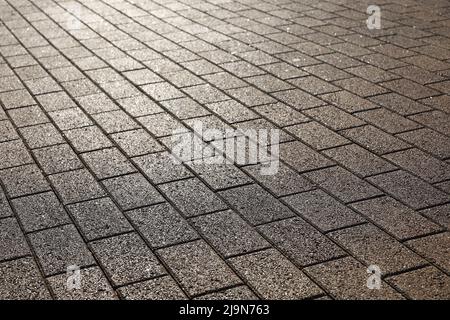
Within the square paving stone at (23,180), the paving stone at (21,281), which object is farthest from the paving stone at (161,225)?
the square paving stone at (23,180)

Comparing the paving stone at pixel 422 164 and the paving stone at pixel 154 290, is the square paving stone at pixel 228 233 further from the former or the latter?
the paving stone at pixel 422 164

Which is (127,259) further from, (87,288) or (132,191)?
(132,191)

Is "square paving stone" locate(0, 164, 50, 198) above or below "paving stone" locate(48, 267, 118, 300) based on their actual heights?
below

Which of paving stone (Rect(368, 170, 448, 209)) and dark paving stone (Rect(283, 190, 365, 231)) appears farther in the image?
paving stone (Rect(368, 170, 448, 209))

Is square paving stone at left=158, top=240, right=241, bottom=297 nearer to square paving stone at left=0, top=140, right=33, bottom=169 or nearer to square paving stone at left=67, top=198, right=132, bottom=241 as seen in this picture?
square paving stone at left=67, top=198, right=132, bottom=241

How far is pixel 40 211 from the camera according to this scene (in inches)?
156

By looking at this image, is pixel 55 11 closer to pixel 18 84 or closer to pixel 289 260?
pixel 18 84

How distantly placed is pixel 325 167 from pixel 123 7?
5870 millimetres

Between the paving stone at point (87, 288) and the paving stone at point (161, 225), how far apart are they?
0.42 metres

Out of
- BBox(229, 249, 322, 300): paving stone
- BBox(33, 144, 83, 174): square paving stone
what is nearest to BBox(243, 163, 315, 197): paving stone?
BBox(229, 249, 322, 300): paving stone

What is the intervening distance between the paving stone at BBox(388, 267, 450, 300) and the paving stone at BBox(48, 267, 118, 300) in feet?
5.21

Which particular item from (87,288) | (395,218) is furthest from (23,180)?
(395,218)

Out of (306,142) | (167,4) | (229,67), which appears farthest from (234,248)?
(167,4)

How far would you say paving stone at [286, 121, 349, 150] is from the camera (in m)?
4.82
